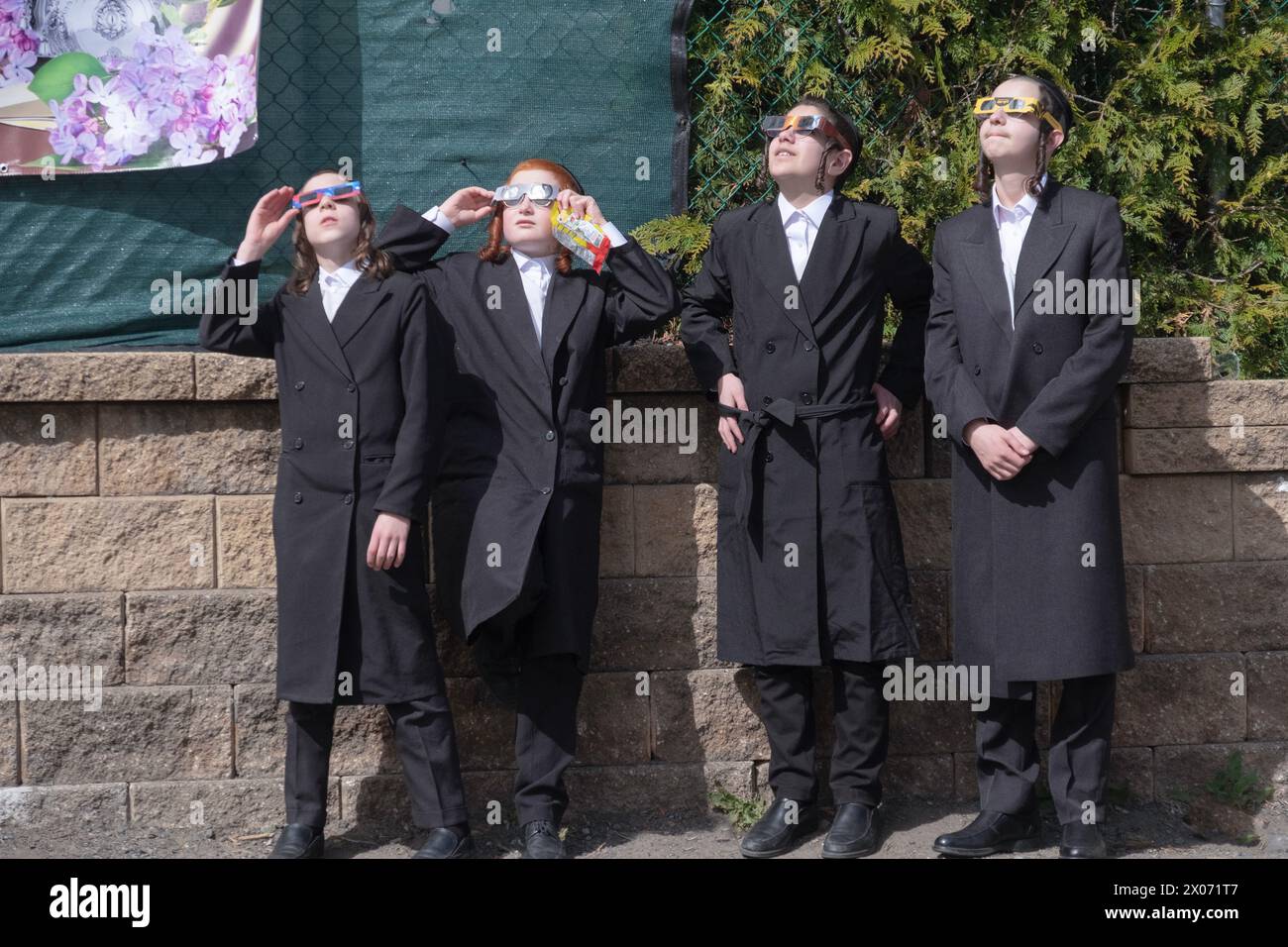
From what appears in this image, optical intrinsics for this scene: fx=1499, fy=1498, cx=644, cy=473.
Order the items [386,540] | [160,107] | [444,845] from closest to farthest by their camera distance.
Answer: [386,540], [444,845], [160,107]

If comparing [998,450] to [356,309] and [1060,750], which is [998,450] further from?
[356,309]

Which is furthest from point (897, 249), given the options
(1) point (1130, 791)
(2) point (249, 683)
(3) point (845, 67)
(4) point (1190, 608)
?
(2) point (249, 683)

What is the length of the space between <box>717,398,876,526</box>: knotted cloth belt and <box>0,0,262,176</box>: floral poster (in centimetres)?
202

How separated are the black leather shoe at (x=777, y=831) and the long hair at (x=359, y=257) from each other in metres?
2.02

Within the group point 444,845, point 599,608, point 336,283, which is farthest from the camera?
point 599,608

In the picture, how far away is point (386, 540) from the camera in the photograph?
4.26 meters

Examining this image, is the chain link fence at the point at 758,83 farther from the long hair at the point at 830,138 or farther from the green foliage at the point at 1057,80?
the long hair at the point at 830,138

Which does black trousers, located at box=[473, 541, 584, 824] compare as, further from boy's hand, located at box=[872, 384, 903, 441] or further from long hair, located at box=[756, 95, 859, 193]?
long hair, located at box=[756, 95, 859, 193]

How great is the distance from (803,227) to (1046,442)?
1017mm

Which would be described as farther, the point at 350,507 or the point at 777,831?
the point at 777,831

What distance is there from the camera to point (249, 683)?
15.8 ft

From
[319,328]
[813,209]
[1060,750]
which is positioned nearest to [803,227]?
[813,209]

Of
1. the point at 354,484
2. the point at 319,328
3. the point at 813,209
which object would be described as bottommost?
the point at 354,484

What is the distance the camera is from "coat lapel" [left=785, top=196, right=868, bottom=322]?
15.0 feet
